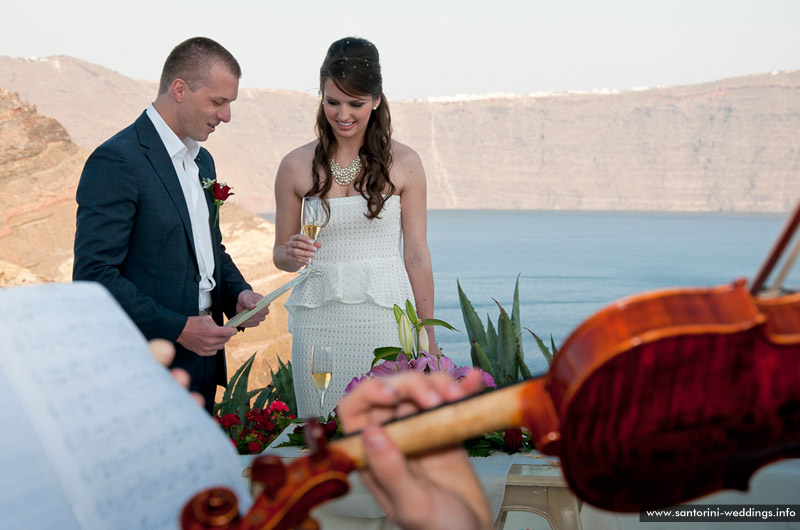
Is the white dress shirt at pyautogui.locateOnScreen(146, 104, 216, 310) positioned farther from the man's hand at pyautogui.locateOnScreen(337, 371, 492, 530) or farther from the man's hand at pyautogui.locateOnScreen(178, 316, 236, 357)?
the man's hand at pyautogui.locateOnScreen(337, 371, 492, 530)

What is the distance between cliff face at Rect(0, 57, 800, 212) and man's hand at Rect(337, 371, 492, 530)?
299 ft

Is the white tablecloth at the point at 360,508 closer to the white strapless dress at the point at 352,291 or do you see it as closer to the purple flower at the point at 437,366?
the purple flower at the point at 437,366

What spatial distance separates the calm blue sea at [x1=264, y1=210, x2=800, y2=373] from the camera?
1249 inches

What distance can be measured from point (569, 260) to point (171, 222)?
5084 centimetres

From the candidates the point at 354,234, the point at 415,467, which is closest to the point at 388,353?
the point at 354,234

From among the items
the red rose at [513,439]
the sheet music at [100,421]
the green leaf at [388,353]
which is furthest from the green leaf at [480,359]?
the sheet music at [100,421]

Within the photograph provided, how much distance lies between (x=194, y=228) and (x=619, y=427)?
2.90 meters

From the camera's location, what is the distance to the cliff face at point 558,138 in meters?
94.9

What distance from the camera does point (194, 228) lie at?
11.3 ft

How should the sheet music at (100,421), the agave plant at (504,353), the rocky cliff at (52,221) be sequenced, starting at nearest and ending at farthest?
the sheet music at (100,421) → the agave plant at (504,353) → the rocky cliff at (52,221)

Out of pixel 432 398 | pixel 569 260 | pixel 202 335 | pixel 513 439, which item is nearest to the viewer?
pixel 432 398

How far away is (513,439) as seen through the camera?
272cm

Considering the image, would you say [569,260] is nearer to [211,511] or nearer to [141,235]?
[141,235]

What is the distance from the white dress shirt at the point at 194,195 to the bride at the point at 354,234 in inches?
16.8
